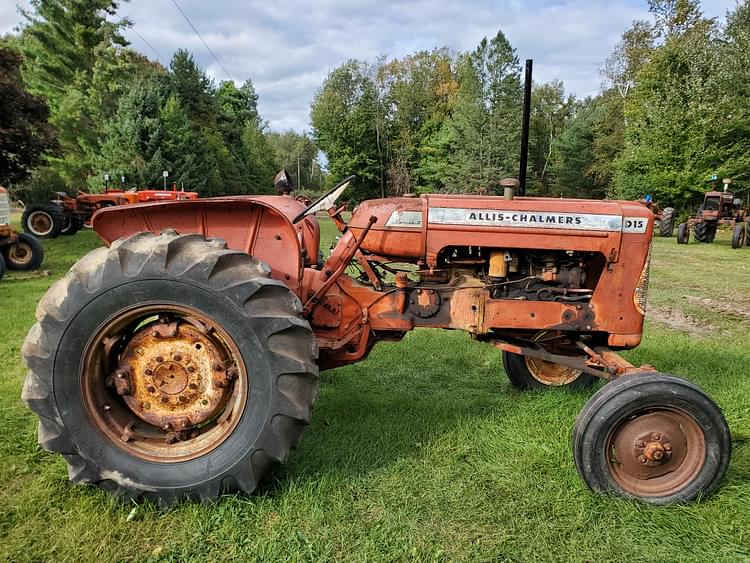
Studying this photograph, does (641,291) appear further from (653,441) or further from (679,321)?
(679,321)

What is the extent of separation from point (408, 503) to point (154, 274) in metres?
1.69

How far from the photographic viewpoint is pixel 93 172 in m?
24.8

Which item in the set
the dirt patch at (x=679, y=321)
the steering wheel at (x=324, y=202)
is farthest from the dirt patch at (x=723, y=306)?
the steering wheel at (x=324, y=202)

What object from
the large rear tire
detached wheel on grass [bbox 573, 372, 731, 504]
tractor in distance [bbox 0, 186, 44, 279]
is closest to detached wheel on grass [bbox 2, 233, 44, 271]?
tractor in distance [bbox 0, 186, 44, 279]

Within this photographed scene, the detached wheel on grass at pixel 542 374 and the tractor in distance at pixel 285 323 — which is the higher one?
the tractor in distance at pixel 285 323

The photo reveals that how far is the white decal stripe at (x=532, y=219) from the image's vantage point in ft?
9.30

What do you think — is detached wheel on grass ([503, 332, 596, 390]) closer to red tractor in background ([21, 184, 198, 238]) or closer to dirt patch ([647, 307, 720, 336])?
dirt patch ([647, 307, 720, 336])

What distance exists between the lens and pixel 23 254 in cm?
980

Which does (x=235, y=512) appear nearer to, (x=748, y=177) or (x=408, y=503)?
(x=408, y=503)

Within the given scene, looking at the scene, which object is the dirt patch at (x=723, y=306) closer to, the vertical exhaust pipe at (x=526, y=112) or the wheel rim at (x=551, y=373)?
the wheel rim at (x=551, y=373)

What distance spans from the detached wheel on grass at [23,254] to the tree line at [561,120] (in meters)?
12.7

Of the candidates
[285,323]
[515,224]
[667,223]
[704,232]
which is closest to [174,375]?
[285,323]

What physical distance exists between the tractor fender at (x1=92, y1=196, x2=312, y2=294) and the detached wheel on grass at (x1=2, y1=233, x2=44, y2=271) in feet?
28.0

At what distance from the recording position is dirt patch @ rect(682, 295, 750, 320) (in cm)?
662
